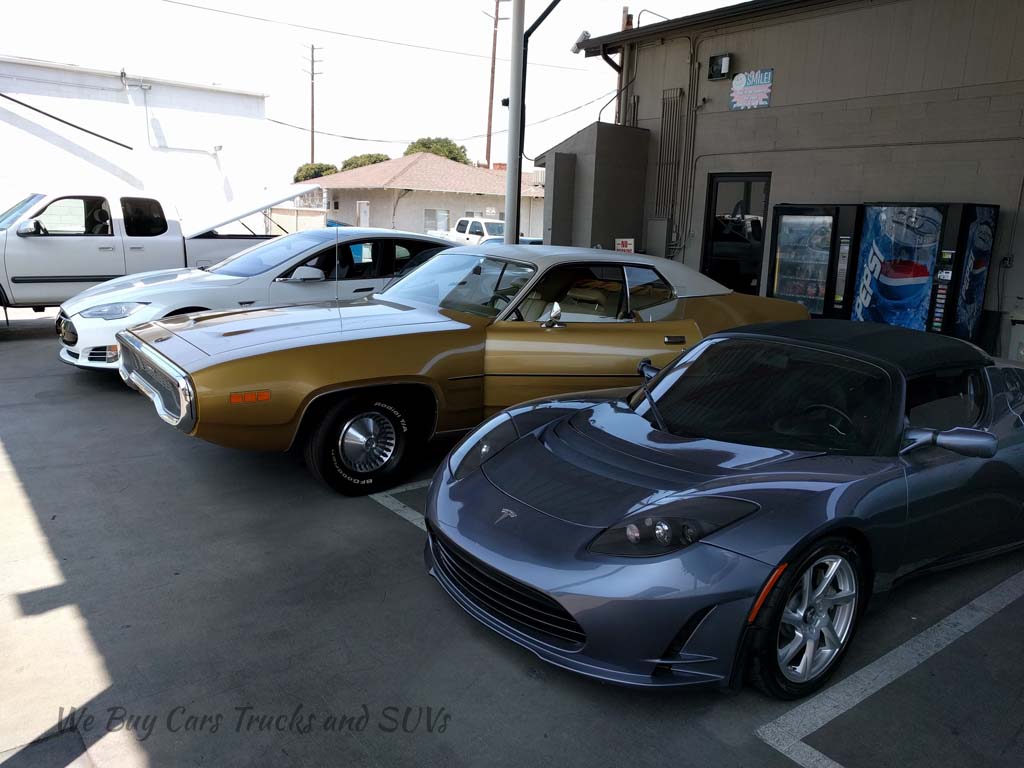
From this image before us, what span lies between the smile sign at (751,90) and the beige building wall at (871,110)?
0.09 meters

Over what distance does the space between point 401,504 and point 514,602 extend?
1915mm

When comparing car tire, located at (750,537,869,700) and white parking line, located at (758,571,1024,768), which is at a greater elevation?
car tire, located at (750,537,869,700)

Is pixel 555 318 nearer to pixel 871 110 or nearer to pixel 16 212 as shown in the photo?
pixel 871 110

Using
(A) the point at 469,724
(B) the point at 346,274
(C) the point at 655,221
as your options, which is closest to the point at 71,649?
(A) the point at 469,724

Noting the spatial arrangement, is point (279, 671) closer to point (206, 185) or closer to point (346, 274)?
point (346, 274)

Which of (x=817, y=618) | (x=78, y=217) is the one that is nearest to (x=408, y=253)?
(x=78, y=217)

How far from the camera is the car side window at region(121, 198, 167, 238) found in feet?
33.2

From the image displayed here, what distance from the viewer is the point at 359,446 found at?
188 inches

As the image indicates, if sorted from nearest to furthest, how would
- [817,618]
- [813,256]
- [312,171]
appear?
1. [817,618]
2. [813,256]
3. [312,171]

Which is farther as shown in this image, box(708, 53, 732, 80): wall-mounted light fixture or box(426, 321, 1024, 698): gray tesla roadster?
box(708, 53, 732, 80): wall-mounted light fixture

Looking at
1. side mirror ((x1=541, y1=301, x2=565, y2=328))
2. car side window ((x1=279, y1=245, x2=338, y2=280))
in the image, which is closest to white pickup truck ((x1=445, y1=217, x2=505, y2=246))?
car side window ((x1=279, y1=245, x2=338, y2=280))

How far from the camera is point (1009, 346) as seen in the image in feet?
28.0

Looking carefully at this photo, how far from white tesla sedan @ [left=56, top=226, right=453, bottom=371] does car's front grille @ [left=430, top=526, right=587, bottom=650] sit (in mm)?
4119

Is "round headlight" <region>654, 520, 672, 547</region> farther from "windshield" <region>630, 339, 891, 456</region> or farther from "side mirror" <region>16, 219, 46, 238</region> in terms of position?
"side mirror" <region>16, 219, 46, 238</region>
